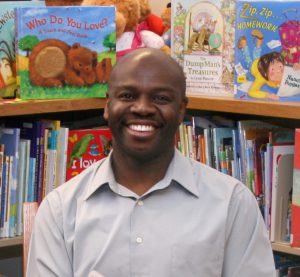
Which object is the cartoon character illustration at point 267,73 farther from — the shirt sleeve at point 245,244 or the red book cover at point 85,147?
the shirt sleeve at point 245,244

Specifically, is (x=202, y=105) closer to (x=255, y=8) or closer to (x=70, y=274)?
(x=255, y=8)

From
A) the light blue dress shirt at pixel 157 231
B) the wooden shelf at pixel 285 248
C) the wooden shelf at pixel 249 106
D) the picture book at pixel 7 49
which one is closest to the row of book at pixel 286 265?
the wooden shelf at pixel 285 248

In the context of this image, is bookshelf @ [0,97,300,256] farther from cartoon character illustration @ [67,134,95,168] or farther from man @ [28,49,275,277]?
man @ [28,49,275,277]

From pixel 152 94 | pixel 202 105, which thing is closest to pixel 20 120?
pixel 202 105

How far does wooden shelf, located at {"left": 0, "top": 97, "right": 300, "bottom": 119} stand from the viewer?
187 centimetres

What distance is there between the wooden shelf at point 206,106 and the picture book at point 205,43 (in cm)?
7

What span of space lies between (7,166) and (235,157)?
24.4 inches

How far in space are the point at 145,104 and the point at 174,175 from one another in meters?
0.15

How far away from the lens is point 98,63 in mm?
2117

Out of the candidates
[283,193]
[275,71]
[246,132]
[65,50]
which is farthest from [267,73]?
[65,50]

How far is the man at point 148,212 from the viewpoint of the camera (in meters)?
1.35

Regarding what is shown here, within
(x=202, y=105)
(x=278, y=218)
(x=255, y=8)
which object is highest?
(x=255, y=8)

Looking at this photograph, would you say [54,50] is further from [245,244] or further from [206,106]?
[245,244]

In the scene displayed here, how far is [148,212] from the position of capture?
138cm
